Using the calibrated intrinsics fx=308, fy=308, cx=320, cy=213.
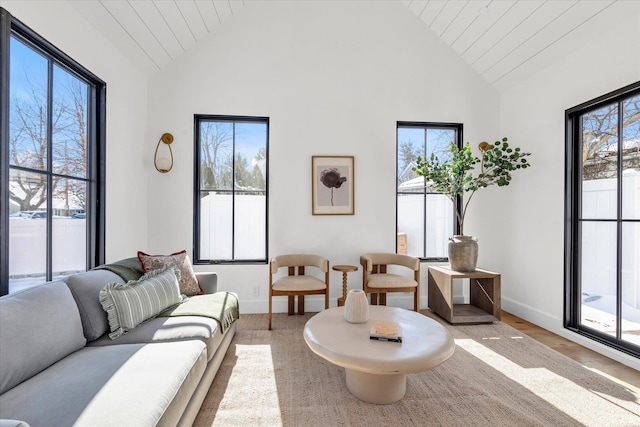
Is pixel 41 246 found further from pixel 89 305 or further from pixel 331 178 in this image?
pixel 331 178

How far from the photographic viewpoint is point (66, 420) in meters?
1.07

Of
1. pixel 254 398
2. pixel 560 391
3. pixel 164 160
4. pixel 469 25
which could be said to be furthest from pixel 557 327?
pixel 164 160

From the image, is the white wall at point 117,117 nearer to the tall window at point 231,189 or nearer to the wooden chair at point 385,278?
the tall window at point 231,189

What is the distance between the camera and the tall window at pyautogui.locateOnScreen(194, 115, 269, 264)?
144 inches

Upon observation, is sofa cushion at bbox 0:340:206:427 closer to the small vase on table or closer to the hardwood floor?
the small vase on table

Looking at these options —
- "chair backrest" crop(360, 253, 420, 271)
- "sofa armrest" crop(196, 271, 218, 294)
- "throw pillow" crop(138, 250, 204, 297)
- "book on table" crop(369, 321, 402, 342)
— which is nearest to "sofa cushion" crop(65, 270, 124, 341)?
"throw pillow" crop(138, 250, 204, 297)

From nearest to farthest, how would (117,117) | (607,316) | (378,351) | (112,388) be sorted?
1. (112,388)
2. (378,351)
3. (607,316)
4. (117,117)

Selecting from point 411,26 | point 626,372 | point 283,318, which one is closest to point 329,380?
point 283,318

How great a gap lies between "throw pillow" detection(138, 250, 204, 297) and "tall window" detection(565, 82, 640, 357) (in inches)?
139

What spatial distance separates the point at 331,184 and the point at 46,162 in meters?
2.58

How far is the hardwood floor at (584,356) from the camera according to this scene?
2.21m

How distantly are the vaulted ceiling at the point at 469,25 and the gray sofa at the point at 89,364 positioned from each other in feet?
7.44

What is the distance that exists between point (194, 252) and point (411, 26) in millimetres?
3814

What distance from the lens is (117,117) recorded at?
9.84 feet
